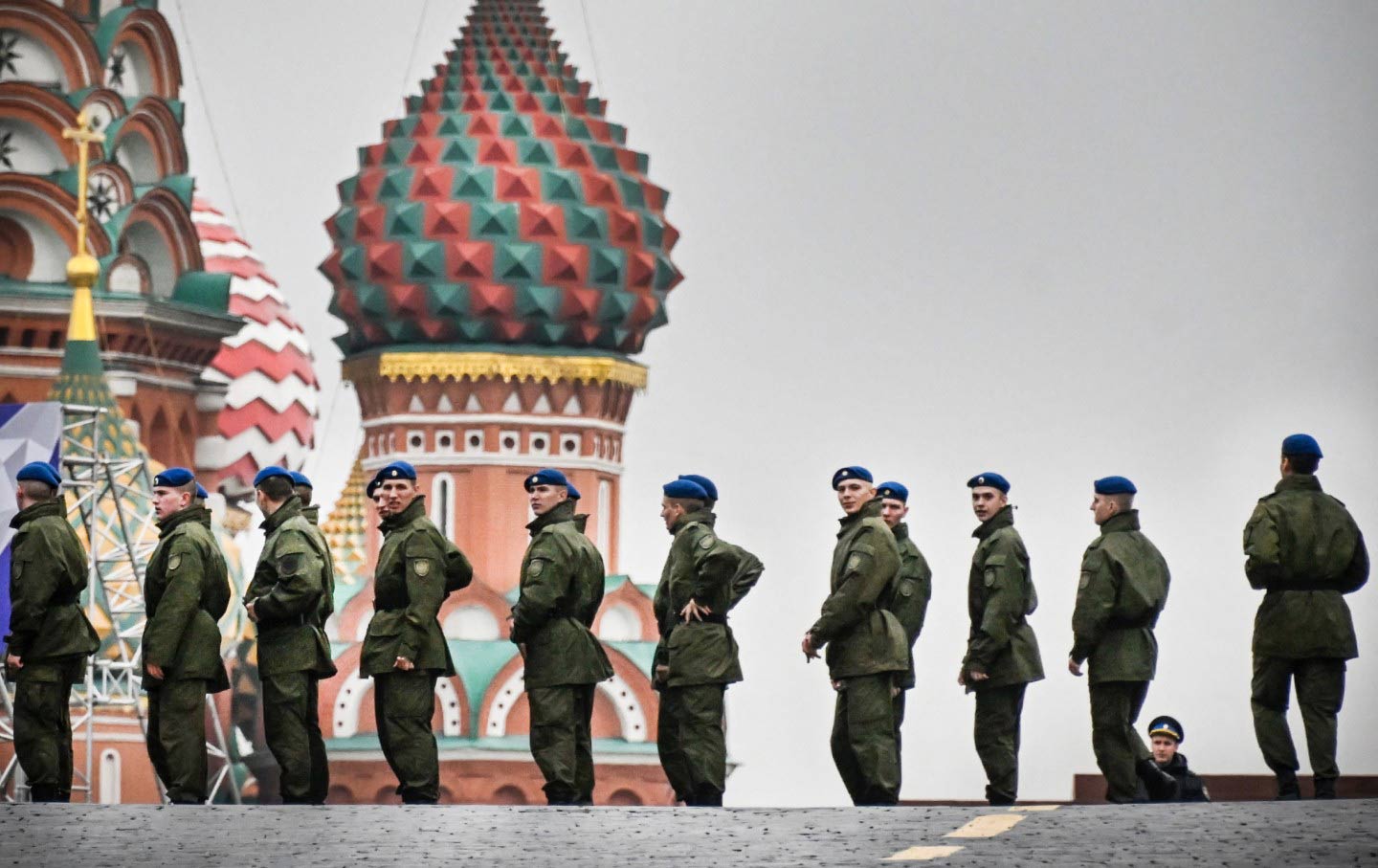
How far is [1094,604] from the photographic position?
18812mm

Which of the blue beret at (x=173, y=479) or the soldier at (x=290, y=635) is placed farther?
the blue beret at (x=173, y=479)

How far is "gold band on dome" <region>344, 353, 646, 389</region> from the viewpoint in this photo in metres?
45.8

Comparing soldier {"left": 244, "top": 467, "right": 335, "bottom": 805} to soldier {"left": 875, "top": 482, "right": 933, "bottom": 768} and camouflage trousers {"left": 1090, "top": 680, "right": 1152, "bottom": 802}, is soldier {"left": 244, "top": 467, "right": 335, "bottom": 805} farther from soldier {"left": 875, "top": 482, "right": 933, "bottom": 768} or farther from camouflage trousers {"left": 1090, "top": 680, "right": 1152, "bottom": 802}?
camouflage trousers {"left": 1090, "top": 680, "right": 1152, "bottom": 802}

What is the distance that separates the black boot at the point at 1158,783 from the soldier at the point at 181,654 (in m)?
4.62

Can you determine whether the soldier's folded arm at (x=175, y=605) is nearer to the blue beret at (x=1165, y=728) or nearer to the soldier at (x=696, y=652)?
the soldier at (x=696, y=652)

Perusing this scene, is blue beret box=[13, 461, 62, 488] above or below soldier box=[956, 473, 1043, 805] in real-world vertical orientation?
→ above

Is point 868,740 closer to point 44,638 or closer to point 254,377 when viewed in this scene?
point 44,638

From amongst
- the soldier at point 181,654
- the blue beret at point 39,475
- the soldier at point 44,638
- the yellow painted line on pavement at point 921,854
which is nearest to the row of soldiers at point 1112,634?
the soldier at point 181,654

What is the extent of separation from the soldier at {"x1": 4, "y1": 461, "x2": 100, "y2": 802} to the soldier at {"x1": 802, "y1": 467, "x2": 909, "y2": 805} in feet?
12.1

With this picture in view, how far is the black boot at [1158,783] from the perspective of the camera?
1897 cm

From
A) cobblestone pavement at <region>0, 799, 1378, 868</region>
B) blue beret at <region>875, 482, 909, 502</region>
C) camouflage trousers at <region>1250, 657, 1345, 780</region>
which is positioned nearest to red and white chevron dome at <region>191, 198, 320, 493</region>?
blue beret at <region>875, 482, 909, 502</region>

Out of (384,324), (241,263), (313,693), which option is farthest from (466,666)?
(313,693)

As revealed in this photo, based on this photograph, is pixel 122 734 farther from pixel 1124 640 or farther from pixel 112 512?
pixel 1124 640

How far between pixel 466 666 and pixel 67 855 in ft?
95.5
